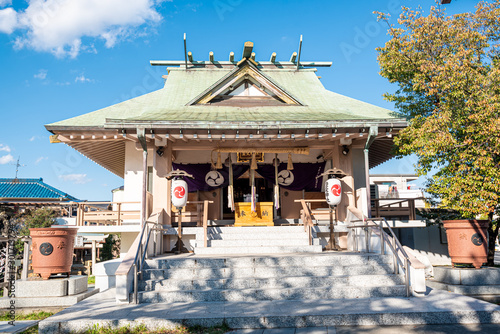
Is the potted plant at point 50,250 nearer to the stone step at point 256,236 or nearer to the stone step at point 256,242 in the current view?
the stone step at point 256,242

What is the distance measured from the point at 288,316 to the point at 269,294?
3.94 ft

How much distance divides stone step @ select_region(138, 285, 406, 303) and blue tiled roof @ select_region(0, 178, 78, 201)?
15.9 metres

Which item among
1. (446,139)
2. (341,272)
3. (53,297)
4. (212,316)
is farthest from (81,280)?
(446,139)

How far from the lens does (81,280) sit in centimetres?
793

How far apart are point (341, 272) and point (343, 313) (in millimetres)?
1998

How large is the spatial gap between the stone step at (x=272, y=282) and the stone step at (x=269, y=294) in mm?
287

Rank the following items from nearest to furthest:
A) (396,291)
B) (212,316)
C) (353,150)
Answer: (212,316)
(396,291)
(353,150)

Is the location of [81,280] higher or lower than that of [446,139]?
lower

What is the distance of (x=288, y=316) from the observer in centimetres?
552

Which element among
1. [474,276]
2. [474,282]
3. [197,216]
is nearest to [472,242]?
[474,276]

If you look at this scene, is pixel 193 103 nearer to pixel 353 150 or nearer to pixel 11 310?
pixel 353 150

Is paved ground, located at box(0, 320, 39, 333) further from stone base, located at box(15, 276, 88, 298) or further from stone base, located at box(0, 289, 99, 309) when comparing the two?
stone base, located at box(15, 276, 88, 298)

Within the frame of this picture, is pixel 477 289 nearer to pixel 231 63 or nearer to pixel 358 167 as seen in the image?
pixel 358 167

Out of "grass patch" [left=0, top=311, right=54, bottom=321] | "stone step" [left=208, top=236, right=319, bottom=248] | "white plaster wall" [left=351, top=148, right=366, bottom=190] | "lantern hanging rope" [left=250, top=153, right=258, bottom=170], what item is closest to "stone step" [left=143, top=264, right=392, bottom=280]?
"grass patch" [left=0, top=311, right=54, bottom=321]
